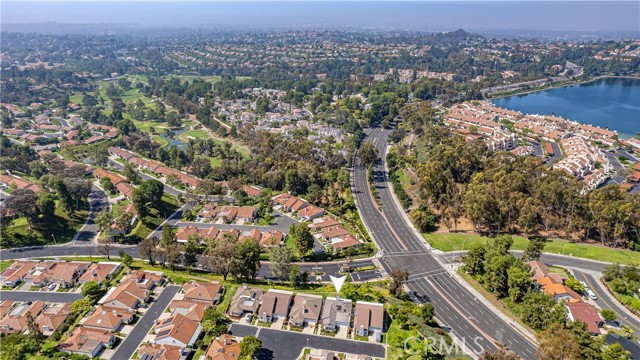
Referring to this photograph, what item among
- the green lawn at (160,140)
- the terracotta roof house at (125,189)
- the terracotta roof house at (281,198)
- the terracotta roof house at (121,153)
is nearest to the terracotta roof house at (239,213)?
the terracotta roof house at (281,198)

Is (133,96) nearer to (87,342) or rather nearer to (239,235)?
(239,235)

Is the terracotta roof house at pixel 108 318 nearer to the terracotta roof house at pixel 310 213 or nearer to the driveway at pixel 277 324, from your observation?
the driveway at pixel 277 324

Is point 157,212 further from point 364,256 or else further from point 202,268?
point 364,256

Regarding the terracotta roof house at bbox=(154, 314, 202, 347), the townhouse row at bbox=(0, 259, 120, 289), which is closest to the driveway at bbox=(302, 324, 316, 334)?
the terracotta roof house at bbox=(154, 314, 202, 347)

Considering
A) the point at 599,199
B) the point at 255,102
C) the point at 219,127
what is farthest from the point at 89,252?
the point at 255,102

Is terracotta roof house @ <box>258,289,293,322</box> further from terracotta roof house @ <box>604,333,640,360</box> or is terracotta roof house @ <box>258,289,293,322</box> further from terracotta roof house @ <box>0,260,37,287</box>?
terracotta roof house @ <box>604,333,640,360</box>

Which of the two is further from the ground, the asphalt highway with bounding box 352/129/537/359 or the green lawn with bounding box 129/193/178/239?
the green lawn with bounding box 129/193/178/239
